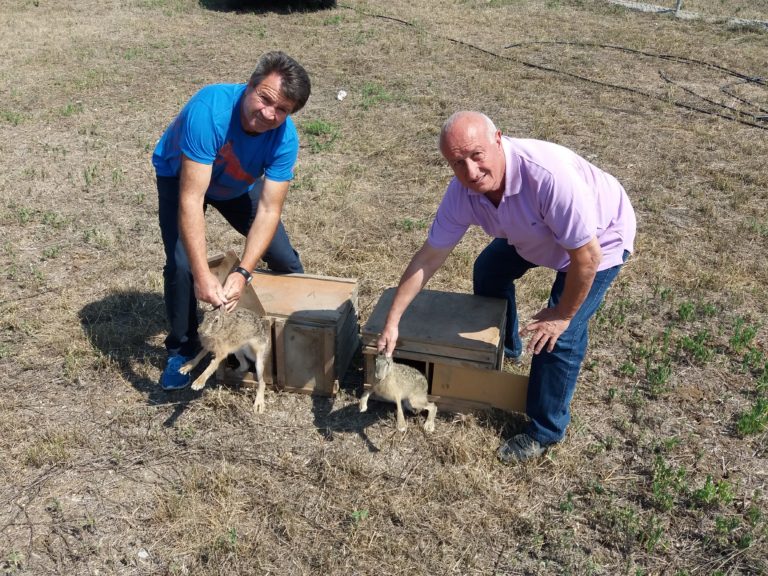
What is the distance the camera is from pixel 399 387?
13.3ft

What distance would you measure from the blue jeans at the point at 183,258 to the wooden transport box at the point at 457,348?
0.83m

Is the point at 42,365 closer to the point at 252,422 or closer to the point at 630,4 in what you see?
the point at 252,422

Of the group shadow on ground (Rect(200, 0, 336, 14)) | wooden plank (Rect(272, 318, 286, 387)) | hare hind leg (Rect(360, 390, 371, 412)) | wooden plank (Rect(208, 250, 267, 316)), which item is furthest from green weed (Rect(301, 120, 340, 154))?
shadow on ground (Rect(200, 0, 336, 14))

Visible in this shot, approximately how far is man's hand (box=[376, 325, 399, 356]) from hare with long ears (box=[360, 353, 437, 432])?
4 centimetres

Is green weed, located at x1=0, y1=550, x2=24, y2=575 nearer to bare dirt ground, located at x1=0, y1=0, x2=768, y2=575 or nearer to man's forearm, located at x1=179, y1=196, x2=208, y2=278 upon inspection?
bare dirt ground, located at x1=0, y1=0, x2=768, y2=575

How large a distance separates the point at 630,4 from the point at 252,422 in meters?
17.2

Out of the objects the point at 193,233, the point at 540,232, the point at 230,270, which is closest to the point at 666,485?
the point at 540,232

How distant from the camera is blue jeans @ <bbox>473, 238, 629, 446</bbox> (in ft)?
12.0

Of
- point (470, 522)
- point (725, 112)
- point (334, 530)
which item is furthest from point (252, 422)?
point (725, 112)

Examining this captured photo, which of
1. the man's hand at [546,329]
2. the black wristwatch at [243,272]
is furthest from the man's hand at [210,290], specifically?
the man's hand at [546,329]

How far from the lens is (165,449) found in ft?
13.7

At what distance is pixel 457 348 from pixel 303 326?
3.29 ft

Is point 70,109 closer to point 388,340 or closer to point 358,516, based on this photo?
point 388,340

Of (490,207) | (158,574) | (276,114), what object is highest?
(276,114)
